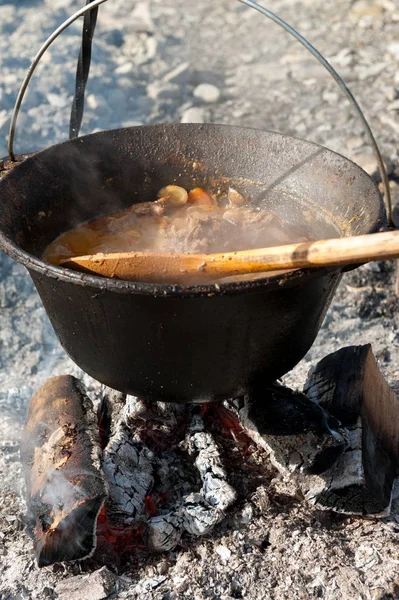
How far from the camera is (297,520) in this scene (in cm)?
240

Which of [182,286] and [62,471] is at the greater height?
[182,286]

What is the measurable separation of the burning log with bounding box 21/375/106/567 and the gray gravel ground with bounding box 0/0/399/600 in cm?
16

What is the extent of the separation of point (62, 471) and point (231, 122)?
4328 millimetres

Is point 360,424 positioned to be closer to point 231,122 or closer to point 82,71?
point 82,71

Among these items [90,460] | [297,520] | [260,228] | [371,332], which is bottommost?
[371,332]

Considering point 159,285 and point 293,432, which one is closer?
point 159,285

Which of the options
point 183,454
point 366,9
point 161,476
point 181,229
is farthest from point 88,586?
point 366,9

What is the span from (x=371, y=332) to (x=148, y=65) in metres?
4.27

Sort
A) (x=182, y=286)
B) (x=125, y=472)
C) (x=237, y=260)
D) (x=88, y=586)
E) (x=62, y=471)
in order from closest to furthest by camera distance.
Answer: (x=182, y=286)
(x=237, y=260)
(x=88, y=586)
(x=62, y=471)
(x=125, y=472)

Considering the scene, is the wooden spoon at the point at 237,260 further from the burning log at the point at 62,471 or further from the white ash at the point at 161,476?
the white ash at the point at 161,476

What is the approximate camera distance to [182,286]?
1.75 metres

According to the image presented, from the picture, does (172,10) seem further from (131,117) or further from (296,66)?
(131,117)

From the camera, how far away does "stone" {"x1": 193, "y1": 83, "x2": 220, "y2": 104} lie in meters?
6.06

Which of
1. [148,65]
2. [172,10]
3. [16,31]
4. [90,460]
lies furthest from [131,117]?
[90,460]
